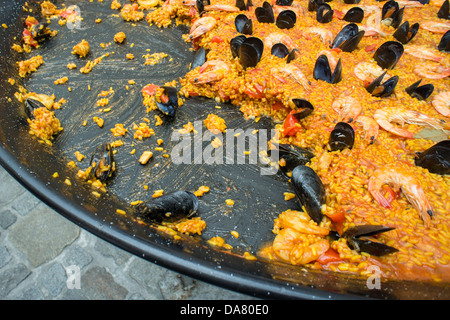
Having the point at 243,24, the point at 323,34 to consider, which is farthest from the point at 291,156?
the point at 243,24

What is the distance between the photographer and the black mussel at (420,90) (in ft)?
10.8

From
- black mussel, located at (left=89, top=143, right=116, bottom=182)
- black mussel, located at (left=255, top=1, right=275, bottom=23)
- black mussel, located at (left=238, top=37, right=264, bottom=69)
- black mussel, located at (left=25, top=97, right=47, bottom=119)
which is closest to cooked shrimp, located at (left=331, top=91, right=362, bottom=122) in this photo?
black mussel, located at (left=238, top=37, right=264, bottom=69)

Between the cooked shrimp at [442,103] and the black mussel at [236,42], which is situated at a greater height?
the black mussel at [236,42]

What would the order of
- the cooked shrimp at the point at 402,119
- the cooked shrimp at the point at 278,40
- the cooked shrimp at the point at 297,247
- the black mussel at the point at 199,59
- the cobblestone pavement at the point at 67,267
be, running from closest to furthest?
the cooked shrimp at the point at 297,247, the cooked shrimp at the point at 402,119, the cobblestone pavement at the point at 67,267, the cooked shrimp at the point at 278,40, the black mussel at the point at 199,59

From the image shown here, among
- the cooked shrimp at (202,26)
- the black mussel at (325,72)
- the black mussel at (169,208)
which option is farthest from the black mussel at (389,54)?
the black mussel at (169,208)

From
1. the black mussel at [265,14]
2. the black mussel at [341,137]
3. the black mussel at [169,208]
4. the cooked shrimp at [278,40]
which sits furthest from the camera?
the black mussel at [265,14]

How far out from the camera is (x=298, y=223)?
8.65ft

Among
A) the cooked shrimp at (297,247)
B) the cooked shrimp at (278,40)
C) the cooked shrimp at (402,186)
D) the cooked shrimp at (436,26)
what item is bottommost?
the cooked shrimp at (297,247)

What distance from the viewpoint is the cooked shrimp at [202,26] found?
435 cm

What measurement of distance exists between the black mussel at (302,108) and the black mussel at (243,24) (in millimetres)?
1538

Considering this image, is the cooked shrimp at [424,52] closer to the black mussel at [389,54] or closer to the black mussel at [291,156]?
the black mussel at [389,54]

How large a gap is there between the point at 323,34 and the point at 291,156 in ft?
7.24

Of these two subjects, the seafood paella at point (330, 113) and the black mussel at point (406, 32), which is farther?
the black mussel at point (406, 32)

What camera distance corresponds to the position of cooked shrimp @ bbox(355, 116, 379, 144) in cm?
298
